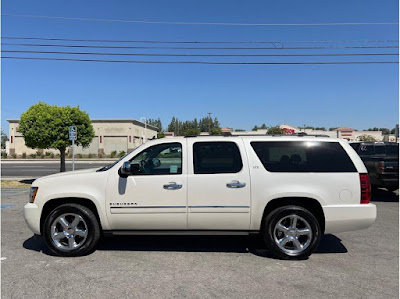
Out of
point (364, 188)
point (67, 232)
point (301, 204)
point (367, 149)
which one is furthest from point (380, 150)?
point (67, 232)

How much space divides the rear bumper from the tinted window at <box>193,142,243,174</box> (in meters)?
1.46

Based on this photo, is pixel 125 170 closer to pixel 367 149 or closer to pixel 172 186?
pixel 172 186

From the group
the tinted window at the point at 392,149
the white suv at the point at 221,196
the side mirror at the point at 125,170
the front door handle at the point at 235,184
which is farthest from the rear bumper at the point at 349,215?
the tinted window at the point at 392,149

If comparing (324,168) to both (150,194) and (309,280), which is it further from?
(150,194)

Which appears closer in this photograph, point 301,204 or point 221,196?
point 221,196

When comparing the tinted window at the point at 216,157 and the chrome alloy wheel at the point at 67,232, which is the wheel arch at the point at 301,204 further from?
the chrome alloy wheel at the point at 67,232

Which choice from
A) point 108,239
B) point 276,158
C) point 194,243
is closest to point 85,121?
point 108,239

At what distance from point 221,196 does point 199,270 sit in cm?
105

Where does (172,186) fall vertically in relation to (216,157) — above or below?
below

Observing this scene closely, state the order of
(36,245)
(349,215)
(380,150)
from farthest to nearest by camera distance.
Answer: (380,150), (36,245), (349,215)

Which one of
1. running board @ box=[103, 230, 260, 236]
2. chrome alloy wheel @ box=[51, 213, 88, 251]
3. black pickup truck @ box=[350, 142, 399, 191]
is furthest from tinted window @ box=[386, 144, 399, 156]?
chrome alloy wheel @ box=[51, 213, 88, 251]

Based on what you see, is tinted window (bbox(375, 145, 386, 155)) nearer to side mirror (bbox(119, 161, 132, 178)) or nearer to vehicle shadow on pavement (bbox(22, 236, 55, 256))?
side mirror (bbox(119, 161, 132, 178))

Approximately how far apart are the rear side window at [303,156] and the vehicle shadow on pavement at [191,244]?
1.37m

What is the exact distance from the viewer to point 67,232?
15.0 feet
